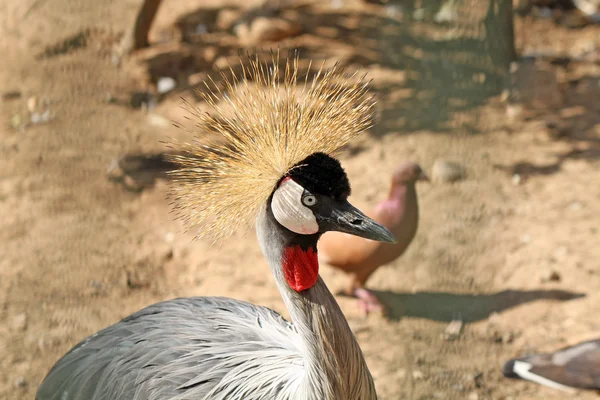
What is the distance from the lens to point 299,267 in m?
1.46

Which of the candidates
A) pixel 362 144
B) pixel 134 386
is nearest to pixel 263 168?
pixel 134 386

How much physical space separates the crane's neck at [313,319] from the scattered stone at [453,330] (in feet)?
3.34

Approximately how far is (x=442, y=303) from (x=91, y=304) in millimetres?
1335

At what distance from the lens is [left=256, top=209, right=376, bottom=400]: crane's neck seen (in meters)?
1.48

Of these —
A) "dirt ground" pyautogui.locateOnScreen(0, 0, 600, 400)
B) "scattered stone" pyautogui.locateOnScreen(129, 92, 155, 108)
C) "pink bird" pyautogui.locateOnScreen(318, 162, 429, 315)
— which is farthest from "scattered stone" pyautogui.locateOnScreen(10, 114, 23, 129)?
"pink bird" pyautogui.locateOnScreen(318, 162, 429, 315)

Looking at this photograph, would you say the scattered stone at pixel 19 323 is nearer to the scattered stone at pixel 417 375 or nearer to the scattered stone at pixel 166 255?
the scattered stone at pixel 166 255

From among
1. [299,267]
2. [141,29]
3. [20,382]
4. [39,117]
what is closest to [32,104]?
[39,117]

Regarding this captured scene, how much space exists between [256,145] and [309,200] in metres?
0.20

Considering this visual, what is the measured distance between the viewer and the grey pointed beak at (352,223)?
4.67 ft

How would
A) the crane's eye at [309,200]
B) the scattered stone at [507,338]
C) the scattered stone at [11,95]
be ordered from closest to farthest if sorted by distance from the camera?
1. the crane's eye at [309,200]
2. the scattered stone at [507,338]
3. the scattered stone at [11,95]

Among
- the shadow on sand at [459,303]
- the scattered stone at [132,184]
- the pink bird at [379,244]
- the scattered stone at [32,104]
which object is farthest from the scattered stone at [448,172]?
the scattered stone at [32,104]

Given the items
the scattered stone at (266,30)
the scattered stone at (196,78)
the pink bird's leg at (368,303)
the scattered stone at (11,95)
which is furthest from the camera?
the scattered stone at (266,30)

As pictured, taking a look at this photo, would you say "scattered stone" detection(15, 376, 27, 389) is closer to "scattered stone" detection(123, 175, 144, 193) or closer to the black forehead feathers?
"scattered stone" detection(123, 175, 144, 193)

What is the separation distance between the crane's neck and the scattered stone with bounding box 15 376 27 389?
122 cm
